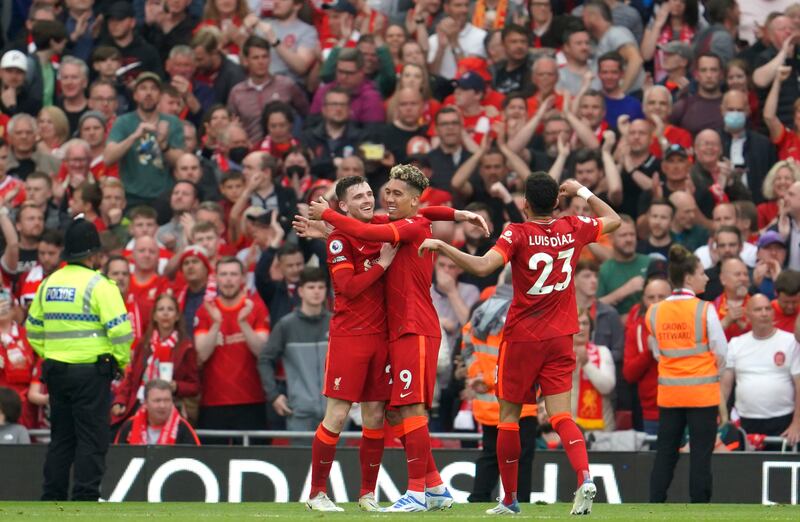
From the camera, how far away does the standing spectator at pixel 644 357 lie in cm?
1617

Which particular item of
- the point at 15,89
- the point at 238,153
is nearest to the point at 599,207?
the point at 238,153

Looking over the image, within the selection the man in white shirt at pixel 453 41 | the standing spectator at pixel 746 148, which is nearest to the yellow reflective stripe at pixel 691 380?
the standing spectator at pixel 746 148

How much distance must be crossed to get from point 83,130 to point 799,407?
30.6ft

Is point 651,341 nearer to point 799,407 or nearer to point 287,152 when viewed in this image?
point 799,407

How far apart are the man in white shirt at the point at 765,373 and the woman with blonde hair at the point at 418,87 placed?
5.45 m

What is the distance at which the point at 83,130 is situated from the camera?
68.0 ft

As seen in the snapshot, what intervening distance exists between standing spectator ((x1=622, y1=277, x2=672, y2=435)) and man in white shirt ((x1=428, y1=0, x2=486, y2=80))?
5.85 metres

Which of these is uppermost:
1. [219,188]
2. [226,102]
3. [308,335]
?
[226,102]

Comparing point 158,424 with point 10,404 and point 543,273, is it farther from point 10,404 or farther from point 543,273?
point 543,273

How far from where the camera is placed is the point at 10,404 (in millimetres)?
16766

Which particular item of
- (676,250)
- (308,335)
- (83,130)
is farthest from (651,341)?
(83,130)

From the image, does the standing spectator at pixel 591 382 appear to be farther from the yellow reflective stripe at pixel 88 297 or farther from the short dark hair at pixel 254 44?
the short dark hair at pixel 254 44

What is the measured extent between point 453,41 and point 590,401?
22.2 ft

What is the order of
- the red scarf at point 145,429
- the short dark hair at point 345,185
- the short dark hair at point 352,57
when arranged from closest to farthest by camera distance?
the short dark hair at point 345,185 → the red scarf at point 145,429 → the short dark hair at point 352,57
